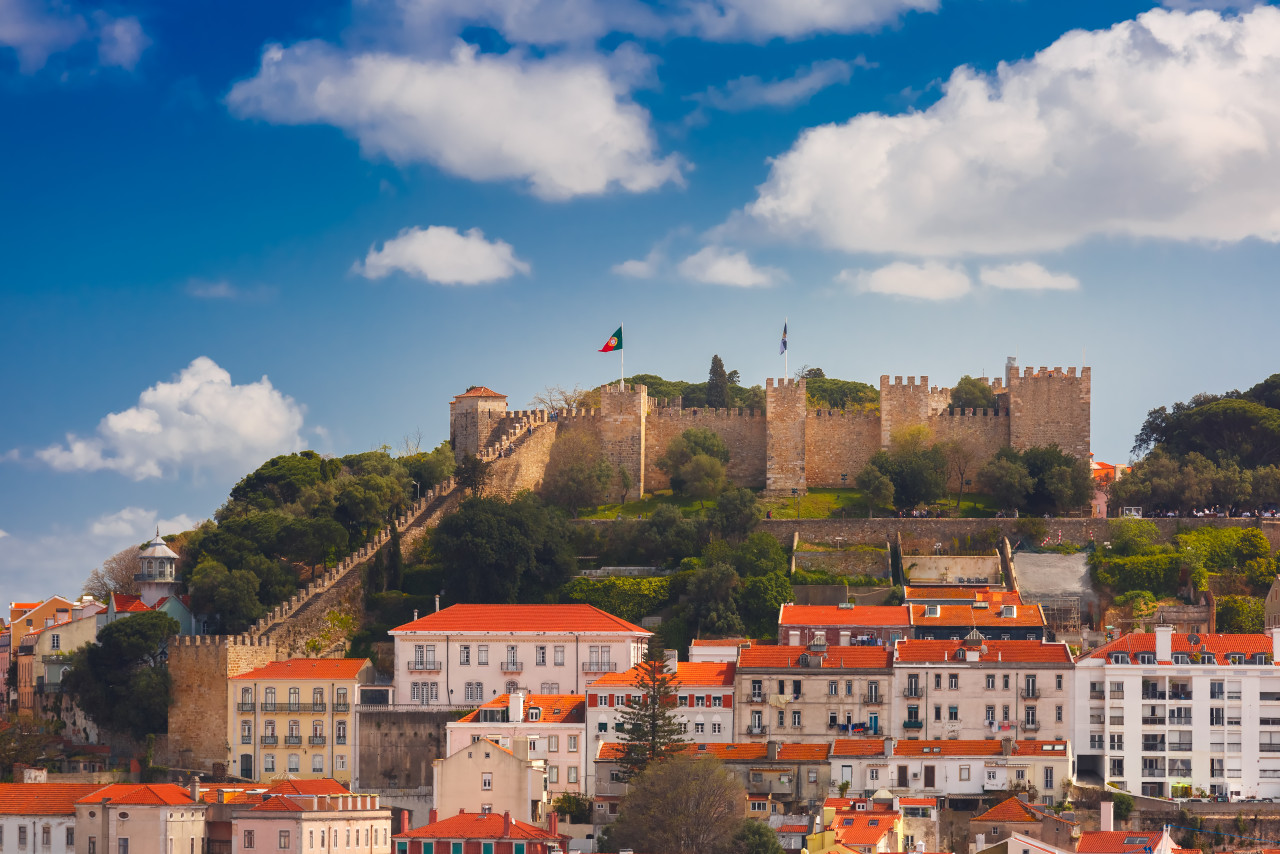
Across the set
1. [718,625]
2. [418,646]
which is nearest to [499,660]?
[418,646]

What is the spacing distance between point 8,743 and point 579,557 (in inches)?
825

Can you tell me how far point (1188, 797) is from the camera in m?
56.3

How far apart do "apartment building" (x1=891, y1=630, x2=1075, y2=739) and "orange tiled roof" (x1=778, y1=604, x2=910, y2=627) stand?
167 inches

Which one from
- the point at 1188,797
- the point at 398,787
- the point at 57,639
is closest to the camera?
the point at 1188,797

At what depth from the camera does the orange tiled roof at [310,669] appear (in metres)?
62.9

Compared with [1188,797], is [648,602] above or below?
above

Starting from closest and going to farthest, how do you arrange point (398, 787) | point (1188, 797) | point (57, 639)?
point (1188, 797) < point (398, 787) < point (57, 639)

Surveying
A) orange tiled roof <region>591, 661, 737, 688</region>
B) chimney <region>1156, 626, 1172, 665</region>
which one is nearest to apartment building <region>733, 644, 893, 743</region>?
orange tiled roof <region>591, 661, 737, 688</region>

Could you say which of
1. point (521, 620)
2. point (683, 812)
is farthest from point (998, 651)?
point (521, 620)

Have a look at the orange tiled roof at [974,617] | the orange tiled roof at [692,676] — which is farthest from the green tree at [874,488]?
the orange tiled roof at [692,676]

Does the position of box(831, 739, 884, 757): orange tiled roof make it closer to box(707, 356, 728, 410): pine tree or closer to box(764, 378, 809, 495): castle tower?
box(764, 378, 809, 495): castle tower

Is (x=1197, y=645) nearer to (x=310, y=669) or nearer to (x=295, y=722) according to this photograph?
(x=310, y=669)

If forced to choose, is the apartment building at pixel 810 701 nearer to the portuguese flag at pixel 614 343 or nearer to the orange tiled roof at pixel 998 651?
the orange tiled roof at pixel 998 651

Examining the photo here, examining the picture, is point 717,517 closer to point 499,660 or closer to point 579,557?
point 579,557
